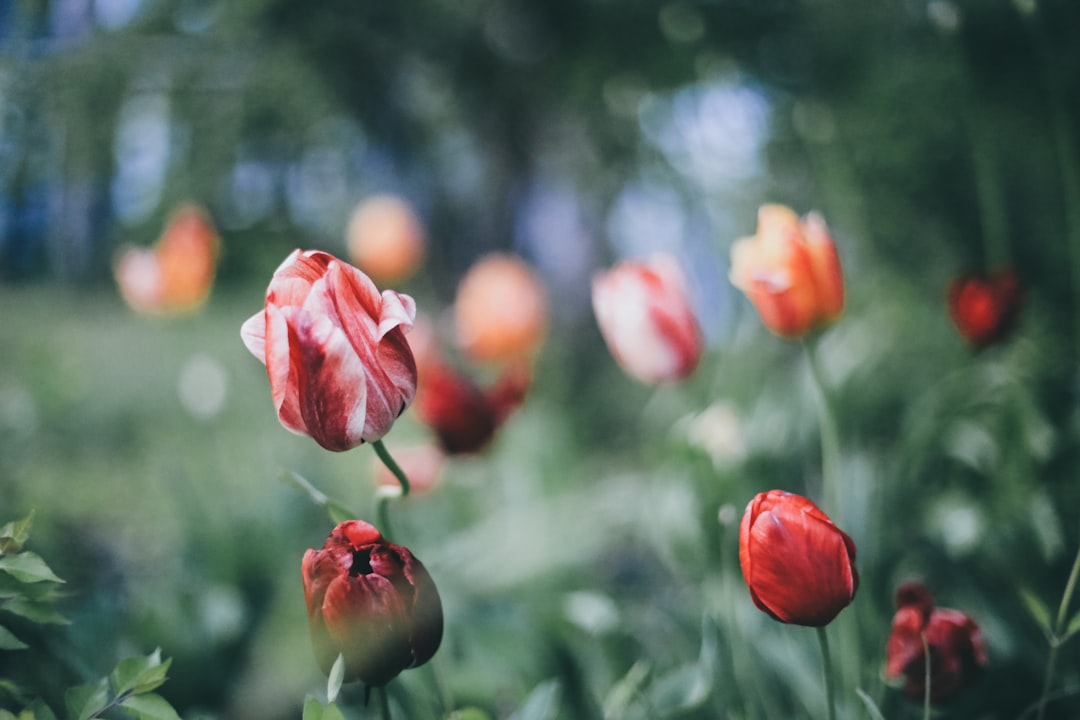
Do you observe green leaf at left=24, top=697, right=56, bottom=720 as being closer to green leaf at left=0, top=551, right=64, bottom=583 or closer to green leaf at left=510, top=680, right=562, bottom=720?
green leaf at left=0, top=551, right=64, bottom=583

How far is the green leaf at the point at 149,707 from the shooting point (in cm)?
40

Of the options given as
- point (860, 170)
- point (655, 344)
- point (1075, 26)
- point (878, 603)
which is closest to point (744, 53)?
point (860, 170)

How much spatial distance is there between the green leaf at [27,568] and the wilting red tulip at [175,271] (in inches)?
38.9

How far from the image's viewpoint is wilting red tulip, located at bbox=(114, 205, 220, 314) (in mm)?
1308

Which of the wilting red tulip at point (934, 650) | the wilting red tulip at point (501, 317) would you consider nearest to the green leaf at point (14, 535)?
the wilting red tulip at point (934, 650)

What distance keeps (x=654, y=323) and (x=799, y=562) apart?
16.9 inches

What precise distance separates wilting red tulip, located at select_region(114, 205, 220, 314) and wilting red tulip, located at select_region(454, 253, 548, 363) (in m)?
0.49

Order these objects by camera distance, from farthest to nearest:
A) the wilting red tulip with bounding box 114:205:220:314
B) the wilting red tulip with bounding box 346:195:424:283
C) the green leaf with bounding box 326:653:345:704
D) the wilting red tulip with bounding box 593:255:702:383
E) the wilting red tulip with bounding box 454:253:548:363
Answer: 1. the wilting red tulip with bounding box 346:195:424:283
2. the wilting red tulip with bounding box 454:253:548:363
3. the wilting red tulip with bounding box 114:205:220:314
4. the wilting red tulip with bounding box 593:255:702:383
5. the green leaf with bounding box 326:653:345:704

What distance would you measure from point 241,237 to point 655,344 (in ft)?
7.77

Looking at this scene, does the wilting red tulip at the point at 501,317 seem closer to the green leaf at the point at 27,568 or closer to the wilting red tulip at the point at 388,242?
the wilting red tulip at the point at 388,242

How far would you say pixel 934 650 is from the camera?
0.48 m

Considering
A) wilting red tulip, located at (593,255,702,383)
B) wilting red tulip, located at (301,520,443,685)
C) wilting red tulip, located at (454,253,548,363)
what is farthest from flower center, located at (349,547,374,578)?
wilting red tulip, located at (454,253,548,363)

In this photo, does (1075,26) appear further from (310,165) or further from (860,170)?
(310,165)

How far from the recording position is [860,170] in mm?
1562
